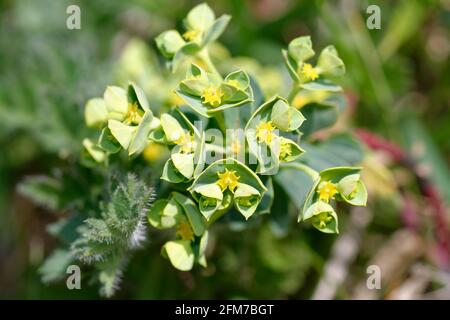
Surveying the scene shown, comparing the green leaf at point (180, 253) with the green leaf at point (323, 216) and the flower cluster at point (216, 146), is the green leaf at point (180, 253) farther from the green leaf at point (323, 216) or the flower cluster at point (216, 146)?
the green leaf at point (323, 216)

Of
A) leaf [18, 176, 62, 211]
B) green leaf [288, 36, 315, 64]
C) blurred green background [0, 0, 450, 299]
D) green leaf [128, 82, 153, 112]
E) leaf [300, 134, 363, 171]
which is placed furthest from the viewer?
blurred green background [0, 0, 450, 299]

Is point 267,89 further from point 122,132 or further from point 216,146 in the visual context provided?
point 122,132

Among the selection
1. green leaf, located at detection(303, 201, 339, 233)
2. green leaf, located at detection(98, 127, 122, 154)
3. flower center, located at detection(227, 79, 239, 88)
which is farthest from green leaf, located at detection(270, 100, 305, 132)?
green leaf, located at detection(98, 127, 122, 154)

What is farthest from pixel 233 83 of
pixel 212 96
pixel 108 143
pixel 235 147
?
pixel 108 143

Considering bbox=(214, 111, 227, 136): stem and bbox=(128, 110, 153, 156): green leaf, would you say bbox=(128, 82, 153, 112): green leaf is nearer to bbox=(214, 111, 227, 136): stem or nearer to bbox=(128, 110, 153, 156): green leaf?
bbox=(128, 110, 153, 156): green leaf

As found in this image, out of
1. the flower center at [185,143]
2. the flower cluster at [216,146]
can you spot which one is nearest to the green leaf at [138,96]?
the flower cluster at [216,146]

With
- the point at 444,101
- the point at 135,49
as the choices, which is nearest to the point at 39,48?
the point at 135,49

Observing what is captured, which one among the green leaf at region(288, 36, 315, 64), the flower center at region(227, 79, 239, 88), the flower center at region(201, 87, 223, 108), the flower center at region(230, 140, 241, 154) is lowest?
the flower center at region(230, 140, 241, 154)
